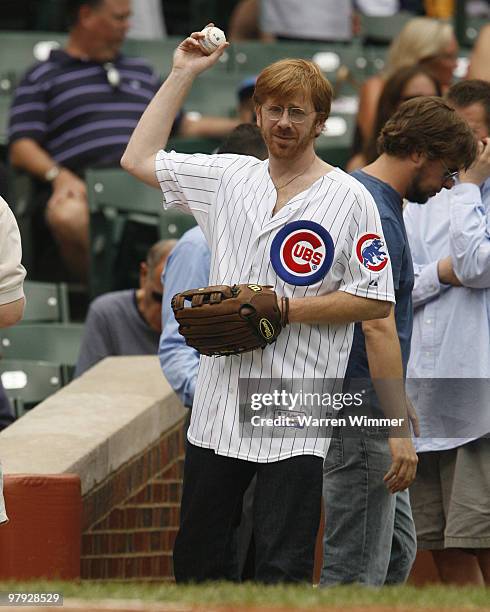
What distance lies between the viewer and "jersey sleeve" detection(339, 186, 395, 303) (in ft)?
12.7

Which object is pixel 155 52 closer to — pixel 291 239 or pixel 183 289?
pixel 183 289

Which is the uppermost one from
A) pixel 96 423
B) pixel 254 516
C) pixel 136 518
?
pixel 254 516

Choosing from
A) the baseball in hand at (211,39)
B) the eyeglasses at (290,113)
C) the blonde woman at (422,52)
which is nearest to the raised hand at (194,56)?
the baseball in hand at (211,39)

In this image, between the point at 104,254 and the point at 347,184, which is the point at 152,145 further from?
the point at 104,254

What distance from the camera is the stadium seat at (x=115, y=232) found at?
784 cm

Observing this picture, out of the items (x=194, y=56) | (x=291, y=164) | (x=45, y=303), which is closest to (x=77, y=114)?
(x=45, y=303)

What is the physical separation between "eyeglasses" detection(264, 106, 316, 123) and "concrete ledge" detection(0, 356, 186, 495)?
4.93ft

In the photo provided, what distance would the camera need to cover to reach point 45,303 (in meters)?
7.62

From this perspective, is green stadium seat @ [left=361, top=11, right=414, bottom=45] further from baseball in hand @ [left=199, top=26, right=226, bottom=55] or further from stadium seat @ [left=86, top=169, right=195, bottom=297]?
baseball in hand @ [left=199, top=26, right=226, bottom=55]

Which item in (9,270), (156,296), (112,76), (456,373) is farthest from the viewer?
(112,76)

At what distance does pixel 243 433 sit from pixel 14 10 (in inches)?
353

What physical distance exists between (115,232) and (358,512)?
12.9 ft

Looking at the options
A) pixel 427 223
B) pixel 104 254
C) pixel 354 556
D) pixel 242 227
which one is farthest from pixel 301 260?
pixel 104 254

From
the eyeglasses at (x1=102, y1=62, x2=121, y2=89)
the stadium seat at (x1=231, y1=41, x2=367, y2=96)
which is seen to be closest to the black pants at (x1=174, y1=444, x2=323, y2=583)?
the eyeglasses at (x1=102, y1=62, x2=121, y2=89)
